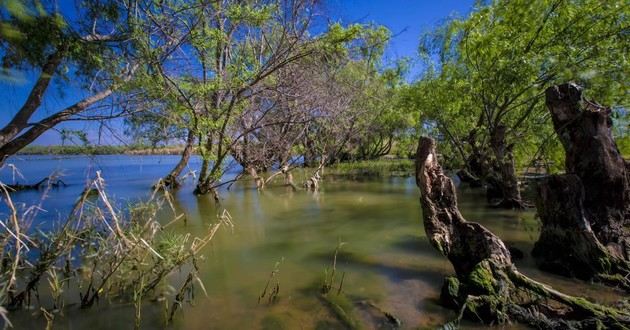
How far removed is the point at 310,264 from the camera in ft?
22.4

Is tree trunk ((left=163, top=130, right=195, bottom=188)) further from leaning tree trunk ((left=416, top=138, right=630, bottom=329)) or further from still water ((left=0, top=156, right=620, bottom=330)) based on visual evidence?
leaning tree trunk ((left=416, top=138, right=630, bottom=329))

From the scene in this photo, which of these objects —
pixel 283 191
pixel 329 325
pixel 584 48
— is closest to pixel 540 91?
pixel 584 48

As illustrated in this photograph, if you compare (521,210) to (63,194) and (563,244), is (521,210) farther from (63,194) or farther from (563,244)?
(63,194)

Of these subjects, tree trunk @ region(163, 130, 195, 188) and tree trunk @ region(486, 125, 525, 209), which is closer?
tree trunk @ region(486, 125, 525, 209)

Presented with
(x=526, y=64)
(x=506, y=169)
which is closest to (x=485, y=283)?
(x=526, y=64)

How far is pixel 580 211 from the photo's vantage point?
5824mm

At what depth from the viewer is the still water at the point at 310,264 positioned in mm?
4656

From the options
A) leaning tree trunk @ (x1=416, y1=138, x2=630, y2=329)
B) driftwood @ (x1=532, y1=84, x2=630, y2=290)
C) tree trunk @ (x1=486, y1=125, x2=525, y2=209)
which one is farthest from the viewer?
tree trunk @ (x1=486, y1=125, x2=525, y2=209)

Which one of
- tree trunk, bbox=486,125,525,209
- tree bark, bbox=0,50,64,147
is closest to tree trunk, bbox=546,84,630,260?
tree trunk, bbox=486,125,525,209

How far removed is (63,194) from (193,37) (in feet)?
45.7

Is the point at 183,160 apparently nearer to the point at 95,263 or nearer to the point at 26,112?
Answer: the point at 26,112

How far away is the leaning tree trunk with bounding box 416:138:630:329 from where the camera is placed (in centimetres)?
400

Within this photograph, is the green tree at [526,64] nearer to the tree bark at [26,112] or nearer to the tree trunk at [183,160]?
the tree bark at [26,112]

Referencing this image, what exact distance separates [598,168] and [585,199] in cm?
57
